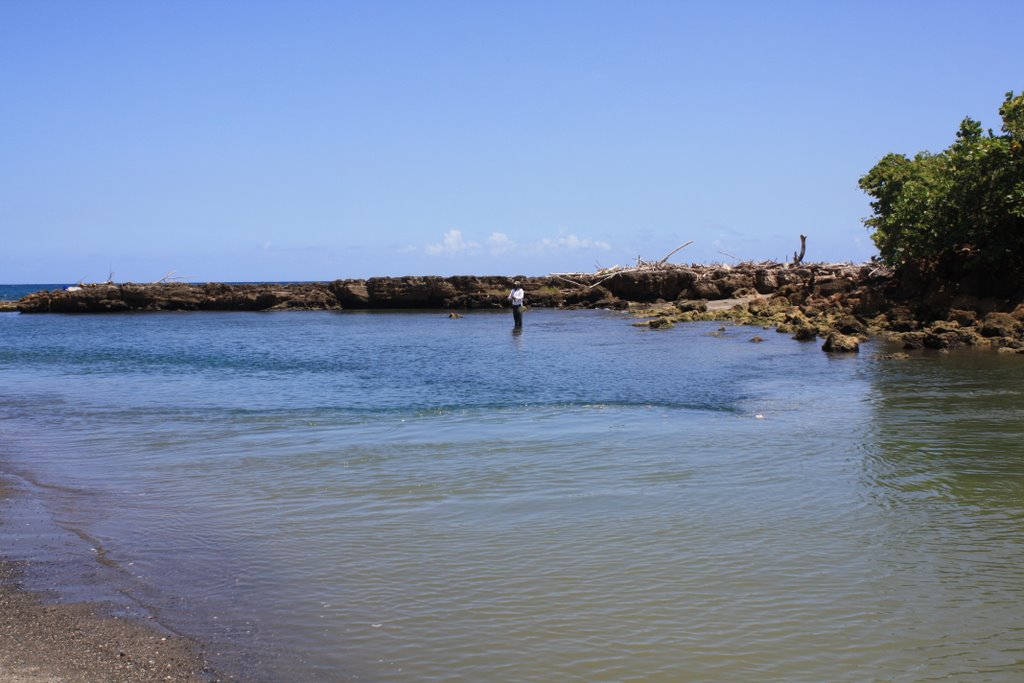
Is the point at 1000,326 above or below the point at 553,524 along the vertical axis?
above

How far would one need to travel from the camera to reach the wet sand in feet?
16.4

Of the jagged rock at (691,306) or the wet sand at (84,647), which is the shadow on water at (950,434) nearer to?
the wet sand at (84,647)

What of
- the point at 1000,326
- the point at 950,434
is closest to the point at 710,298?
the point at 1000,326

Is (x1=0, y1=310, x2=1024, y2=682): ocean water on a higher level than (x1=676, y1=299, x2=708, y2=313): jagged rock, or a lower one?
lower

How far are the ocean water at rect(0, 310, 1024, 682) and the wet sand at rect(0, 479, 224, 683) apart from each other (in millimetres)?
234

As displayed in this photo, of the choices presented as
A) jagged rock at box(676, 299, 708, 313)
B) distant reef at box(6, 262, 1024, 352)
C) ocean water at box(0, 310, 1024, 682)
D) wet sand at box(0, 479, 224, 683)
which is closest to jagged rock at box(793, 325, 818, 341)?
distant reef at box(6, 262, 1024, 352)

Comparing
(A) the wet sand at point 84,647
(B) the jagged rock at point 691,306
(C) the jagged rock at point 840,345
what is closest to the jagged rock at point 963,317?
(C) the jagged rock at point 840,345

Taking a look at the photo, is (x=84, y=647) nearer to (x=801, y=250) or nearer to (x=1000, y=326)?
(x=1000, y=326)

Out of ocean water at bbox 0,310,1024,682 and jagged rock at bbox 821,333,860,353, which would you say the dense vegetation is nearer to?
jagged rock at bbox 821,333,860,353

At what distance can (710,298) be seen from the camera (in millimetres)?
48656

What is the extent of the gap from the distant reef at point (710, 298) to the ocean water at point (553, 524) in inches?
305

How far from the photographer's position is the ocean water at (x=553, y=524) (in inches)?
224

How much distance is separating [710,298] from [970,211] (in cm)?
2238

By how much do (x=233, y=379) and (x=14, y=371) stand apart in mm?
7859
